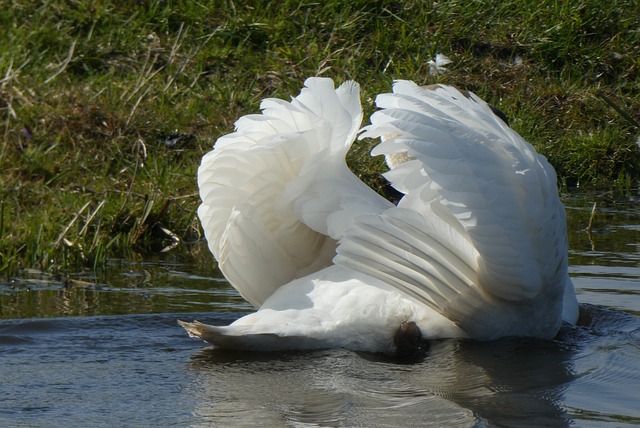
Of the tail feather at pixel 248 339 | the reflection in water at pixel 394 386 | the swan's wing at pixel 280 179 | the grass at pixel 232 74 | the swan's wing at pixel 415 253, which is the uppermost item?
the grass at pixel 232 74

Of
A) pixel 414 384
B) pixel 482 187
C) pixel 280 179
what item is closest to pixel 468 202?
pixel 482 187

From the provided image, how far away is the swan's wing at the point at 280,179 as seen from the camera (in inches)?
165

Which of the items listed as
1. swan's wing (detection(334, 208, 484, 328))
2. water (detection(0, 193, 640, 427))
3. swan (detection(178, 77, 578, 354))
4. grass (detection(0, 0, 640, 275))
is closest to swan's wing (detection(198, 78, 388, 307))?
swan (detection(178, 77, 578, 354))

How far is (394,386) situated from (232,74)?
4.63 m

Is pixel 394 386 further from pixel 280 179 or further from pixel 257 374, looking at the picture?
pixel 280 179

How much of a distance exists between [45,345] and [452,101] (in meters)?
1.54

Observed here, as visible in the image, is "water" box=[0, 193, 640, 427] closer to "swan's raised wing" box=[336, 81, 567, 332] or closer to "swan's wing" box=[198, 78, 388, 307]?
"swan's raised wing" box=[336, 81, 567, 332]

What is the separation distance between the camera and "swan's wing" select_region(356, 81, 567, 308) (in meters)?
3.72

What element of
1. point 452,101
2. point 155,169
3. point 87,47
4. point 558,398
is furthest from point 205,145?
point 558,398

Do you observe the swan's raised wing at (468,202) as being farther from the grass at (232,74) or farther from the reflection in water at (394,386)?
the grass at (232,74)

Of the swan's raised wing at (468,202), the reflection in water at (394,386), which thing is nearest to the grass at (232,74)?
the reflection in water at (394,386)

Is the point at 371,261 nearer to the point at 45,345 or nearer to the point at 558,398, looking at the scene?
the point at 558,398

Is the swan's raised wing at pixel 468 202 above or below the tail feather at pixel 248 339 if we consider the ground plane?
above

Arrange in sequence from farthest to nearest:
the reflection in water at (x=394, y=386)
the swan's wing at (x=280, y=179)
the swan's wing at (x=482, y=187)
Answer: the swan's wing at (x=280, y=179) → the swan's wing at (x=482, y=187) → the reflection in water at (x=394, y=386)
